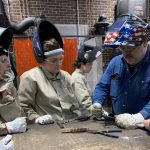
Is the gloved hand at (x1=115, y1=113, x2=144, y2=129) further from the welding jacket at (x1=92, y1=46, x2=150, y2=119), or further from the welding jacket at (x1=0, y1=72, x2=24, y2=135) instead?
the welding jacket at (x1=0, y1=72, x2=24, y2=135)

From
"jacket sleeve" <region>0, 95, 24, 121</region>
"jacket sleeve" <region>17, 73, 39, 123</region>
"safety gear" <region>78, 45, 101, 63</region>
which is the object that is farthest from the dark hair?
"safety gear" <region>78, 45, 101, 63</region>

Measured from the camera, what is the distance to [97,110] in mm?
2572

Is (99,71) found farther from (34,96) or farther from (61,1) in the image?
(34,96)

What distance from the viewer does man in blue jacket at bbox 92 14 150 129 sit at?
219 cm

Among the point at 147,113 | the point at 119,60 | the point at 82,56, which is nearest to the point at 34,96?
the point at 119,60

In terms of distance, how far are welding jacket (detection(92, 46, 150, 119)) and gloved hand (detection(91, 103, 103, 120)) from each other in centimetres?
7

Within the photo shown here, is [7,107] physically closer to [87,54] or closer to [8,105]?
[8,105]

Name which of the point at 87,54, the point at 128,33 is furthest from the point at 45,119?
the point at 87,54

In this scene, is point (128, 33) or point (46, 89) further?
point (46, 89)

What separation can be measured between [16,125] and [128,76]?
109 cm

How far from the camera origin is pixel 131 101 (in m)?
2.43

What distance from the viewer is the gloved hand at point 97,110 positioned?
255cm

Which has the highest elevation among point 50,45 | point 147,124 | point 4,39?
point 4,39

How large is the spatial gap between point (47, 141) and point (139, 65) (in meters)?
1.05
